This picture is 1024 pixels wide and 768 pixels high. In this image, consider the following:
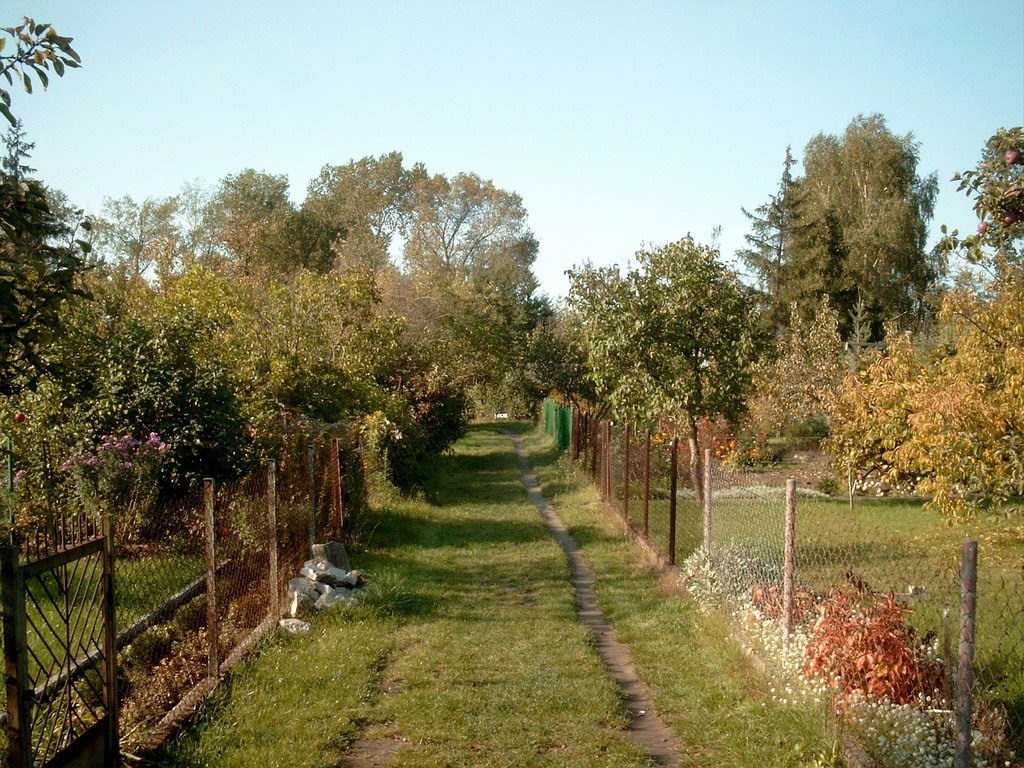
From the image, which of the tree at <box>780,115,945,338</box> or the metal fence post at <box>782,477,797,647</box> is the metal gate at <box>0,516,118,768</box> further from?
the tree at <box>780,115,945,338</box>

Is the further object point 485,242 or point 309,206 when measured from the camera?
point 485,242

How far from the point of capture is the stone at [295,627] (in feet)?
27.2

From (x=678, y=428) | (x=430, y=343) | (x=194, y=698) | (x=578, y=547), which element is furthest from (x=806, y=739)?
(x=430, y=343)

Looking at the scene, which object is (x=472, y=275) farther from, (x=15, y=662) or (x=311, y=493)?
(x=15, y=662)

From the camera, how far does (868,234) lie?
1501 inches

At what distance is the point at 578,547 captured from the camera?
1398 cm

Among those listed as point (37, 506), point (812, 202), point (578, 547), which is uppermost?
point (812, 202)

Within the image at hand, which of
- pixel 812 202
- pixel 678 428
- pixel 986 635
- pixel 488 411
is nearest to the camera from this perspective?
pixel 986 635

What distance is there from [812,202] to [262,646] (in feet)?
122

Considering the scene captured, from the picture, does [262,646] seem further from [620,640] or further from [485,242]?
[485,242]

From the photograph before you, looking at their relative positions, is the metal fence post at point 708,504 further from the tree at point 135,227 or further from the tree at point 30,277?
the tree at point 135,227

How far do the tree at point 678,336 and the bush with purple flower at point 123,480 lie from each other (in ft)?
21.0

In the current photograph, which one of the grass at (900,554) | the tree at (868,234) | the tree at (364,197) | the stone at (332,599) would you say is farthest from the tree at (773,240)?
the stone at (332,599)

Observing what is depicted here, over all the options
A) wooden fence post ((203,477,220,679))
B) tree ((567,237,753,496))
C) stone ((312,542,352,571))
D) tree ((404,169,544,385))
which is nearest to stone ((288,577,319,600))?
stone ((312,542,352,571))
